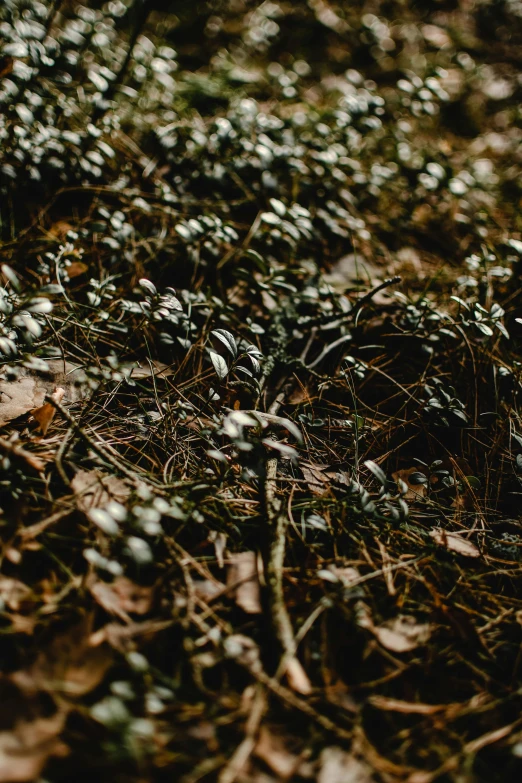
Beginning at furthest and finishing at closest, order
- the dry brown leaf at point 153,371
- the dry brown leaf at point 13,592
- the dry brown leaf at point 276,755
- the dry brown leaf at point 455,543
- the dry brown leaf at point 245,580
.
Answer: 1. the dry brown leaf at point 153,371
2. the dry brown leaf at point 455,543
3. the dry brown leaf at point 245,580
4. the dry brown leaf at point 13,592
5. the dry brown leaf at point 276,755

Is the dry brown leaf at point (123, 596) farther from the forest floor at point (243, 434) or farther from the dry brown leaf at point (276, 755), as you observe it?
the dry brown leaf at point (276, 755)

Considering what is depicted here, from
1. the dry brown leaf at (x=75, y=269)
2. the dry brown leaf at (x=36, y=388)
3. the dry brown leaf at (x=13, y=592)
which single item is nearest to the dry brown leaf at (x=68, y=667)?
the dry brown leaf at (x=13, y=592)

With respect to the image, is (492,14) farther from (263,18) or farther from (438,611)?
(438,611)

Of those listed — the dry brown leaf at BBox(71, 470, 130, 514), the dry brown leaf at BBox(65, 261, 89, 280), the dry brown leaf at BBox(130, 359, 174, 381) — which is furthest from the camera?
the dry brown leaf at BBox(65, 261, 89, 280)

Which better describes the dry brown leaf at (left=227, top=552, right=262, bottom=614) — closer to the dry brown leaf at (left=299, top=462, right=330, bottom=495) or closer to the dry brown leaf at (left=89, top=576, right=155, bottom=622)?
the dry brown leaf at (left=89, top=576, right=155, bottom=622)

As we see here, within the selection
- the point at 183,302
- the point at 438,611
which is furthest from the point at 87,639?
the point at 183,302

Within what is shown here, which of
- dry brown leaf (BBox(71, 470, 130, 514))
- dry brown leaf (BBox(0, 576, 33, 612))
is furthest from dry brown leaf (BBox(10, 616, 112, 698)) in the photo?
dry brown leaf (BBox(71, 470, 130, 514))
